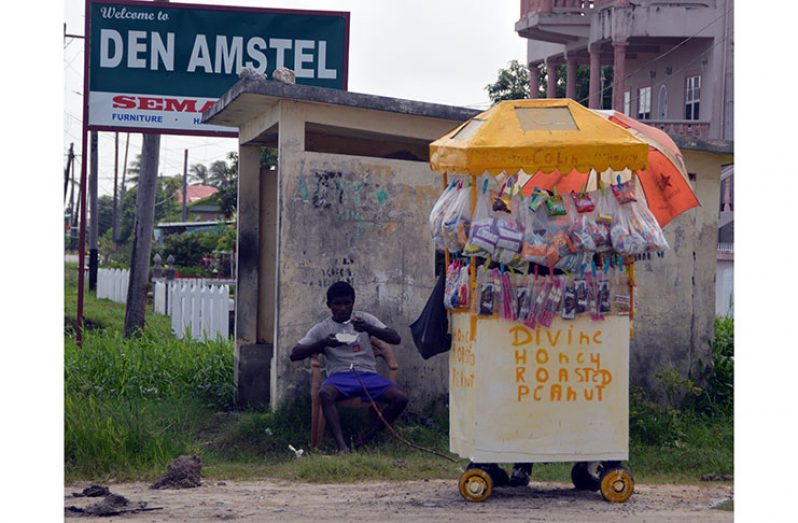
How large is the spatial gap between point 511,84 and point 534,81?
1.08m

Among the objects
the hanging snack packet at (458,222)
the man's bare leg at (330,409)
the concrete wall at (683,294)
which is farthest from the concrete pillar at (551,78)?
the hanging snack packet at (458,222)

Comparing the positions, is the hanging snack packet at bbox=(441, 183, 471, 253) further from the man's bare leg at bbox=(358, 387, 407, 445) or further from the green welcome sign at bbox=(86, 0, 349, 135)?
the green welcome sign at bbox=(86, 0, 349, 135)

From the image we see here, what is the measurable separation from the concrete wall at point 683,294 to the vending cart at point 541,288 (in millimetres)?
3276

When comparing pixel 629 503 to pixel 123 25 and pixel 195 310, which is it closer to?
pixel 123 25

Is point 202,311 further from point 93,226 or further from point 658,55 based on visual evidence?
point 658,55

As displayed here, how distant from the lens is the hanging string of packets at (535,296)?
23.0ft

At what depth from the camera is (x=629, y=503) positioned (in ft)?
23.5

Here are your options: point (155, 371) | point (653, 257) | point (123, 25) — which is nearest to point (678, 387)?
point (653, 257)

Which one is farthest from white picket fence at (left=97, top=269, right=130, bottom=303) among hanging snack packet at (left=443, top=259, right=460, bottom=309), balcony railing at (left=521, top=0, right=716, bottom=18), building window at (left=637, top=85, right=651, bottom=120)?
hanging snack packet at (left=443, top=259, right=460, bottom=309)

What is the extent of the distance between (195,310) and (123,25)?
6.97 meters

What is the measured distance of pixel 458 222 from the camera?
7.13 metres

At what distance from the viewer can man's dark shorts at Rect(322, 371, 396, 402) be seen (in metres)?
8.84

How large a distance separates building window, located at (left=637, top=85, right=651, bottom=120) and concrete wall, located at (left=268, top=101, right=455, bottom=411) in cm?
2074

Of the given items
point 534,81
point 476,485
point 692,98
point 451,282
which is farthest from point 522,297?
point 534,81
